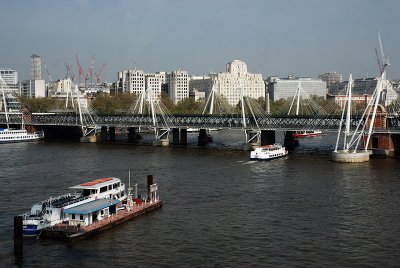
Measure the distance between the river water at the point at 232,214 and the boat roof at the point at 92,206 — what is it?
1427 millimetres

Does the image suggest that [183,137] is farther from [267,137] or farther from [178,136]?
[267,137]

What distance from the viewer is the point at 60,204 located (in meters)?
31.7

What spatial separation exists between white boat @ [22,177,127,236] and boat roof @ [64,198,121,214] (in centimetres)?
37

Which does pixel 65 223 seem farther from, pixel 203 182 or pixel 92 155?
pixel 92 155

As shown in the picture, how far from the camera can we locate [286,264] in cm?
2575

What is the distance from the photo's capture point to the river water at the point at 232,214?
87.8ft

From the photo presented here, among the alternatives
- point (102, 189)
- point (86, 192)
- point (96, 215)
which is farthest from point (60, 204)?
point (102, 189)

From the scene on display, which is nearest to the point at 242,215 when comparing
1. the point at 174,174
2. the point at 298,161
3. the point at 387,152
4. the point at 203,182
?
the point at 203,182

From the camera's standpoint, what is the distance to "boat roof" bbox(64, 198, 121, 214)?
3056cm

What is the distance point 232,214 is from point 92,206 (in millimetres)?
8085

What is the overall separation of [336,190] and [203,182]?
10035 mm

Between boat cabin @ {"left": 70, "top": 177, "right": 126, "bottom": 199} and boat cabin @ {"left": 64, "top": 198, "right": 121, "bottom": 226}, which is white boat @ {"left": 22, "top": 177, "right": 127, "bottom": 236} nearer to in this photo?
boat cabin @ {"left": 70, "top": 177, "right": 126, "bottom": 199}

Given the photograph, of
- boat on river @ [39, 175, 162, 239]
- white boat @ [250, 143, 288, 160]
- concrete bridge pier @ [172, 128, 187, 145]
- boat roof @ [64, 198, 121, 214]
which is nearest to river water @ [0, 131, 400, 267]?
boat on river @ [39, 175, 162, 239]

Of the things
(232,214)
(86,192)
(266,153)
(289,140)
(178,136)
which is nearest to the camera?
(232,214)
